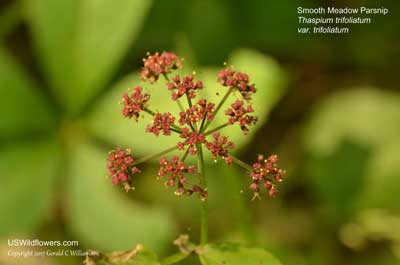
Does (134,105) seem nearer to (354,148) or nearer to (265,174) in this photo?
(265,174)

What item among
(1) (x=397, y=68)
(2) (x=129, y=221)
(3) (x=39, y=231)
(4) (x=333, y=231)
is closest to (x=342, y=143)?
(4) (x=333, y=231)

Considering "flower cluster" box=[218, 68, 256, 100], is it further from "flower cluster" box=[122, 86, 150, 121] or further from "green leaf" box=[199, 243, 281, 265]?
"green leaf" box=[199, 243, 281, 265]

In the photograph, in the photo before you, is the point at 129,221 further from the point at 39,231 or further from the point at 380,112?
the point at 380,112

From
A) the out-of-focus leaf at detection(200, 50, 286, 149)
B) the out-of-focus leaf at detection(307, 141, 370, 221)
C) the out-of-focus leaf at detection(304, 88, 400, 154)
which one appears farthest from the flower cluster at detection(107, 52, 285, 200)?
the out-of-focus leaf at detection(304, 88, 400, 154)

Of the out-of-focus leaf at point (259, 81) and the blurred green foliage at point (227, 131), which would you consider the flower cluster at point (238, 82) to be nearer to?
the blurred green foliage at point (227, 131)

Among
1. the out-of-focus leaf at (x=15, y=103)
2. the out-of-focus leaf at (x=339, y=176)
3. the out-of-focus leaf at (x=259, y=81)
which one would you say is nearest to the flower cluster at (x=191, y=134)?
the out-of-focus leaf at (x=259, y=81)

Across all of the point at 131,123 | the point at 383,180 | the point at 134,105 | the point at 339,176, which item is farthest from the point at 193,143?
the point at 383,180
